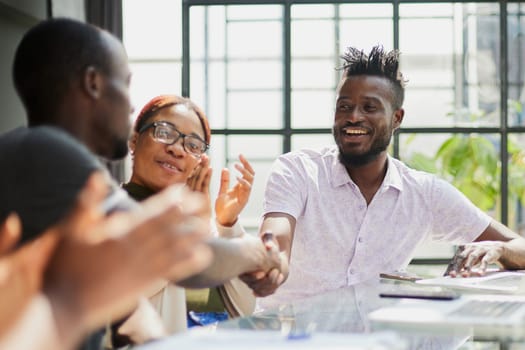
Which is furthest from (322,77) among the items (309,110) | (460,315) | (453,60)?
(460,315)

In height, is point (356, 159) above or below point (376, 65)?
below

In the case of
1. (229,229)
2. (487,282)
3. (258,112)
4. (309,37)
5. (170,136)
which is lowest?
(487,282)

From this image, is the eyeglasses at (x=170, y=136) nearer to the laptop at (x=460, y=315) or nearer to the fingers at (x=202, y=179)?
the fingers at (x=202, y=179)

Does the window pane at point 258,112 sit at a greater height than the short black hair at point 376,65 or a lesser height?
lesser

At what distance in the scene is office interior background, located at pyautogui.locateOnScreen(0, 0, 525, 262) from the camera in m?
4.11

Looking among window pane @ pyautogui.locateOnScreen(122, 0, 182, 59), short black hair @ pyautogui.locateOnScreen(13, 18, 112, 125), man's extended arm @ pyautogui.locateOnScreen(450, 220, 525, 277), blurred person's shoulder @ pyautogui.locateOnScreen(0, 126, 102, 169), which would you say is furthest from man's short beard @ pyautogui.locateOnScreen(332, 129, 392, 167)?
blurred person's shoulder @ pyautogui.locateOnScreen(0, 126, 102, 169)

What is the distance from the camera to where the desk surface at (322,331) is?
1.23 meters

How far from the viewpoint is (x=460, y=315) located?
5.12ft

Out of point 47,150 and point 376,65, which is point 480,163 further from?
point 47,150

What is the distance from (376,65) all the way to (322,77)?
1.01m

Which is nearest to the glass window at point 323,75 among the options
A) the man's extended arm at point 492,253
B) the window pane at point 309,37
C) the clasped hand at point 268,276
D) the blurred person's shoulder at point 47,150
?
the window pane at point 309,37

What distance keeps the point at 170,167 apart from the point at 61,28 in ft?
4.27

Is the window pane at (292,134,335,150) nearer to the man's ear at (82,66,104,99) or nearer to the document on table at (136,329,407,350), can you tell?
the man's ear at (82,66,104,99)

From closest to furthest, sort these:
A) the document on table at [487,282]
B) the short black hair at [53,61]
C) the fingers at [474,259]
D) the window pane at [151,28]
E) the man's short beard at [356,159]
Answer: the short black hair at [53,61] < the document on table at [487,282] < the fingers at [474,259] < the man's short beard at [356,159] < the window pane at [151,28]
